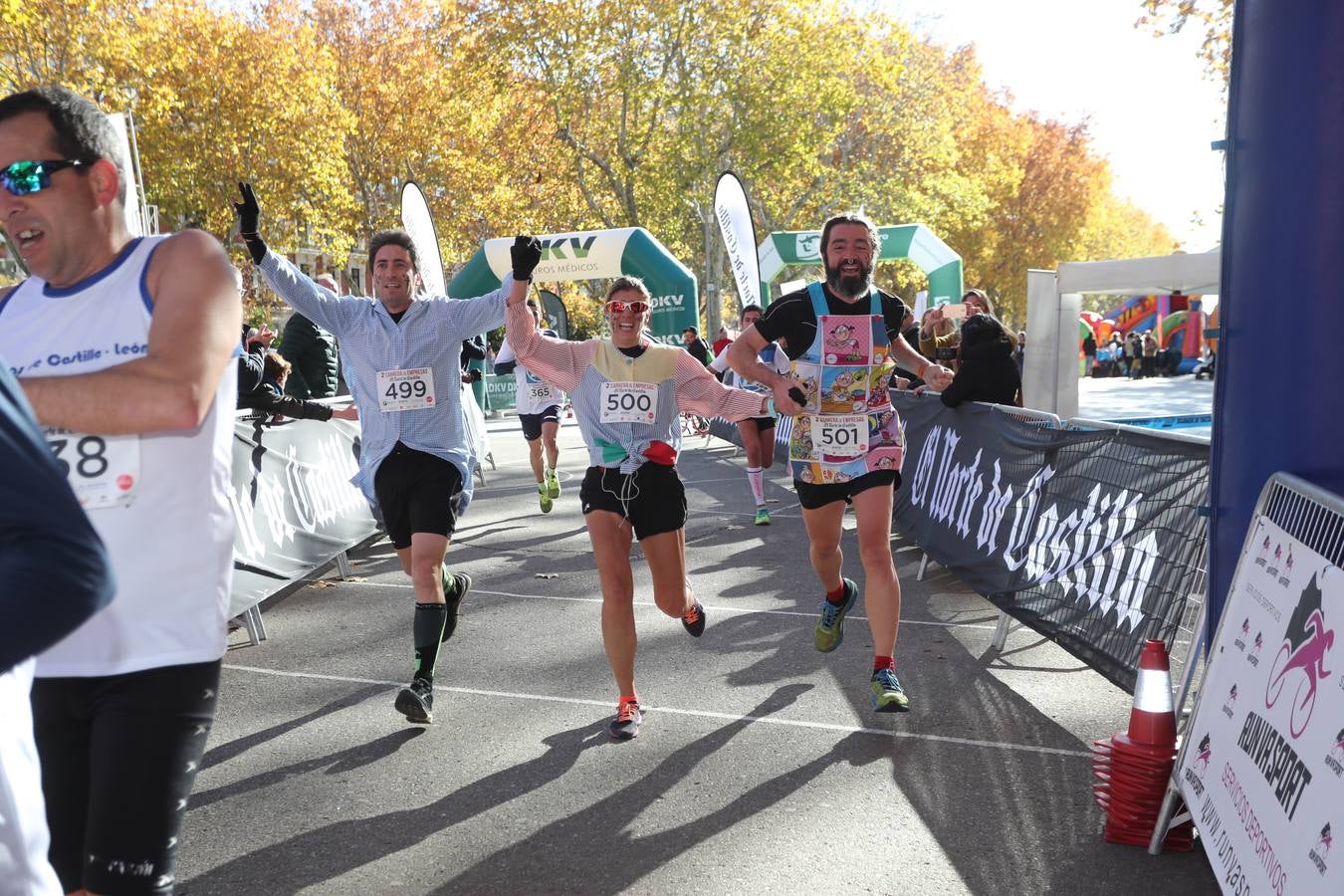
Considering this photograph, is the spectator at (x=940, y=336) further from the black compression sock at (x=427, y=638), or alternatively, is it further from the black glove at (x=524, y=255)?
the black compression sock at (x=427, y=638)

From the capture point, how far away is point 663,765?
15.8ft

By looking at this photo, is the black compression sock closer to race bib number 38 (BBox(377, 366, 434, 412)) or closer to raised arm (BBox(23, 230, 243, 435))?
race bib number 38 (BBox(377, 366, 434, 412))

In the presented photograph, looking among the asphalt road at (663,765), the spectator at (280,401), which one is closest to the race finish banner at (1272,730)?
the asphalt road at (663,765)

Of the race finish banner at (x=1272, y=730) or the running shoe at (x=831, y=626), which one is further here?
the running shoe at (x=831, y=626)

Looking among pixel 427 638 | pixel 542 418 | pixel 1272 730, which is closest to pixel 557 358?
pixel 427 638

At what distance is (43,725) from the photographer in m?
2.18

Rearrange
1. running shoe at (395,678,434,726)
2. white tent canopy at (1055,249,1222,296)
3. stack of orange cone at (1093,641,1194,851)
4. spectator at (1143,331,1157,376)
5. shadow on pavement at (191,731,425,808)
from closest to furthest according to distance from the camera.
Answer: stack of orange cone at (1093,641,1194,851) → shadow on pavement at (191,731,425,808) → running shoe at (395,678,434,726) → white tent canopy at (1055,249,1222,296) → spectator at (1143,331,1157,376)

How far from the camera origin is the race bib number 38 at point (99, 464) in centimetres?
205

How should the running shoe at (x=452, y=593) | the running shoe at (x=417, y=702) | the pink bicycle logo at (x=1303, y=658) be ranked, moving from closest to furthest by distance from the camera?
the pink bicycle logo at (x=1303, y=658)
the running shoe at (x=417, y=702)
the running shoe at (x=452, y=593)

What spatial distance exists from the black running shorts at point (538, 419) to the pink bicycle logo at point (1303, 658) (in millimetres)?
9663

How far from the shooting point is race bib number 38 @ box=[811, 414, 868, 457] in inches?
214

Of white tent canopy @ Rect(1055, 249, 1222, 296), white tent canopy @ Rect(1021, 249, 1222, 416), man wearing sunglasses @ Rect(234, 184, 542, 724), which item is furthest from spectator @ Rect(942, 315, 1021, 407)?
white tent canopy @ Rect(1055, 249, 1222, 296)

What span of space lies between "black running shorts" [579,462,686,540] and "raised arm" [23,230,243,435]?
3.13m

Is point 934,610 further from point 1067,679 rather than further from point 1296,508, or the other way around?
point 1296,508
